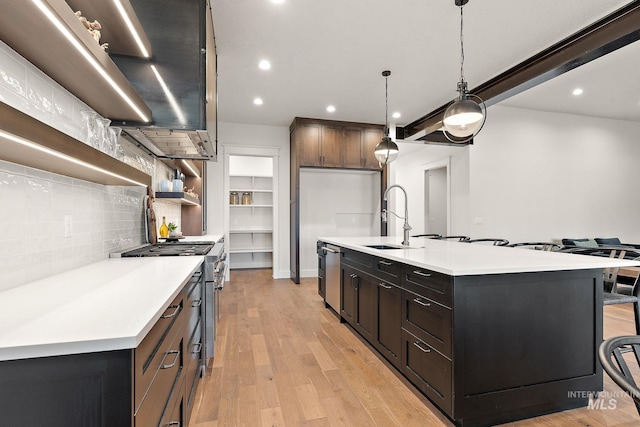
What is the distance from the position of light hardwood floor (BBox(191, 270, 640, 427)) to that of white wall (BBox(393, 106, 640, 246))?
7.49 ft

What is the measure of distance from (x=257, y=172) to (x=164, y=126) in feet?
16.2

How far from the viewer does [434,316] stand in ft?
6.01

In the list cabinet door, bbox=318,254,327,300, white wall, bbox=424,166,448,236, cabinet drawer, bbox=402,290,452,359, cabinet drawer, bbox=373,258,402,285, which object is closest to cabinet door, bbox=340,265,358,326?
cabinet drawer, bbox=373,258,402,285

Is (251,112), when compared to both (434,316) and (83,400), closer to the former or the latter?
(434,316)

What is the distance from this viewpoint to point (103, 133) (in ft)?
5.70

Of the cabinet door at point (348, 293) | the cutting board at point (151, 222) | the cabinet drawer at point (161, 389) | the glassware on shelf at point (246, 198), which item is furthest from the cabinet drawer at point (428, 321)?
the glassware on shelf at point (246, 198)

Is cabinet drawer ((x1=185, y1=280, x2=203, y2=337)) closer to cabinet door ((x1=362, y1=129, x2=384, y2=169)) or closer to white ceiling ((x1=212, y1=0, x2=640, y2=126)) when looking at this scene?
white ceiling ((x1=212, y1=0, x2=640, y2=126))

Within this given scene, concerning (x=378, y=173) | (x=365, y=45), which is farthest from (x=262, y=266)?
(x=365, y=45)

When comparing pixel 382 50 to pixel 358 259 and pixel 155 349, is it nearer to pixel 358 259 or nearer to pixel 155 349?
pixel 358 259

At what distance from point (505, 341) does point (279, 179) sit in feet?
16.1

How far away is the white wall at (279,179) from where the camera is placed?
5.78 metres

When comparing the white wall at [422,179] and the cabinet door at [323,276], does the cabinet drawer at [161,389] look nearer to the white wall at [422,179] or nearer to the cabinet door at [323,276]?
the cabinet door at [323,276]

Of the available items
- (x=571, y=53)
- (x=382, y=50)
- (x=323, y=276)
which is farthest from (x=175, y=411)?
(x=571, y=53)

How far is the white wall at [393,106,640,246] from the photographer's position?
5.45 m
